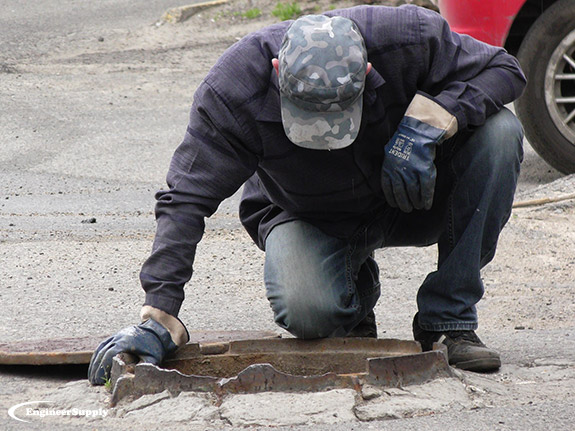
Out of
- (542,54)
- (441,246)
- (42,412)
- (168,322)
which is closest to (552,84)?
(542,54)

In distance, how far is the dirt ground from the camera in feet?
8.62

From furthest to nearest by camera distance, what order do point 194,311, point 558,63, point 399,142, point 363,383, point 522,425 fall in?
point 558,63 < point 194,311 < point 399,142 < point 363,383 < point 522,425

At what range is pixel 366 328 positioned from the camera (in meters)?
3.49

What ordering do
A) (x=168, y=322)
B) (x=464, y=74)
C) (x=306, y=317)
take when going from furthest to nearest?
(x=306, y=317) < (x=464, y=74) < (x=168, y=322)

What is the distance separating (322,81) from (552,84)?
11.2 ft

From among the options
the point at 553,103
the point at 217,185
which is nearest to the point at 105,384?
the point at 217,185

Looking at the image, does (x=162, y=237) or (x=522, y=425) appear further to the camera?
(x=162, y=237)

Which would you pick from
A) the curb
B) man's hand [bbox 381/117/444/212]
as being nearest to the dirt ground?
man's hand [bbox 381/117/444/212]

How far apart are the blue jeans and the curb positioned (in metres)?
8.95

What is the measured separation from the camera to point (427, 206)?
9.91ft

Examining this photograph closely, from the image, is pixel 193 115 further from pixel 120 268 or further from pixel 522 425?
pixel 120 268

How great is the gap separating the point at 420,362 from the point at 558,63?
3382mm

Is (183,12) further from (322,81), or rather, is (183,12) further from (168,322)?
(322,81)

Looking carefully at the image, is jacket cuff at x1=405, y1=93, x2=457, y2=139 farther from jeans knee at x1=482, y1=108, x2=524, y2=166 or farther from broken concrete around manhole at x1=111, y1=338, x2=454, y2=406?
broken concrete around manhole at x1=111, y1=338, x2=454, y2=406
